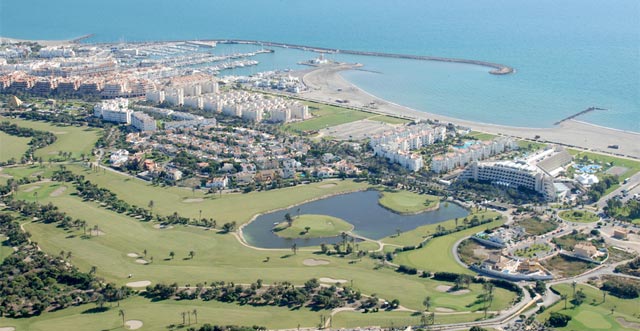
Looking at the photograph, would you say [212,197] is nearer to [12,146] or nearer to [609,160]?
[12,146]

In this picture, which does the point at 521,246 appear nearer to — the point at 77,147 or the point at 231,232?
the point at 231,232

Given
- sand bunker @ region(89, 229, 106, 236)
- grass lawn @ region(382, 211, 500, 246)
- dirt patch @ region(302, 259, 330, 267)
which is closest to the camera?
dirt patch @ region(302, 259, 330, 267)

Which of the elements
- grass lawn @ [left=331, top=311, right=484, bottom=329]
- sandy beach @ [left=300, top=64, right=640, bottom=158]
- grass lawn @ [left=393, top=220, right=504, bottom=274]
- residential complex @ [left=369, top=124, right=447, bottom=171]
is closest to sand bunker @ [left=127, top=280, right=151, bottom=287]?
grass lawn @ [left=331, top=311, right=484, bottom=329]

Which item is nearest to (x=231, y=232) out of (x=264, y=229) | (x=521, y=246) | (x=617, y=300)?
(x=264, y=229)

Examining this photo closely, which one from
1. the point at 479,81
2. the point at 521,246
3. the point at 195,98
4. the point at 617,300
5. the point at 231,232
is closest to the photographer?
the point at 617,300

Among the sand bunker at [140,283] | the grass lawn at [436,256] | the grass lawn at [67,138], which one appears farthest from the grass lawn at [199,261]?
the grass lawn at [67,138]

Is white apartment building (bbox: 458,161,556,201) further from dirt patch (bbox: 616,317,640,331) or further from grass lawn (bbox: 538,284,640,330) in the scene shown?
dirt patch (bbox: 616,317,640,331)
